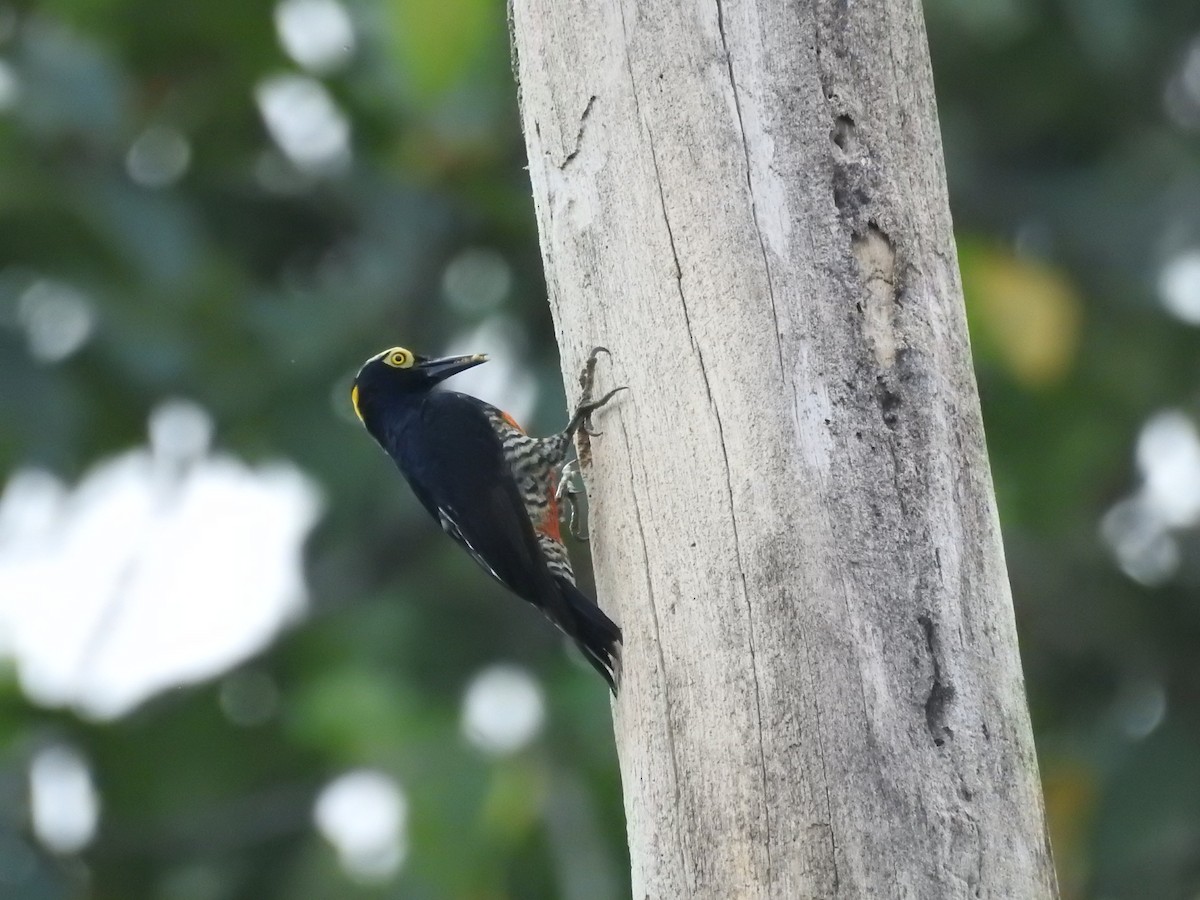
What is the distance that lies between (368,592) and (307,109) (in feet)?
9.95

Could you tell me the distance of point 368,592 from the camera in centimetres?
1088

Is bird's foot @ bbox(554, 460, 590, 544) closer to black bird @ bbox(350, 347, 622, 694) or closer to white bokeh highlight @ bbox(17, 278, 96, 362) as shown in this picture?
black bird @ bbox(350, 347, 622, 694)

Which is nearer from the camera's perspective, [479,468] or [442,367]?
[479,468]

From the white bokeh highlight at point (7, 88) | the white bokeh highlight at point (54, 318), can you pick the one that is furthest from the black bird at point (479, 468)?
the white bokeh highlight at point (54, 318)

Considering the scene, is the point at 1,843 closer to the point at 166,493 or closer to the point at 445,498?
the point at 166,493

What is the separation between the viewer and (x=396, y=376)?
552cm

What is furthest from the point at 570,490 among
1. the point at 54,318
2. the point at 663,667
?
the point at 54,318

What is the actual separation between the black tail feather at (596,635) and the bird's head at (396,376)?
1728mm

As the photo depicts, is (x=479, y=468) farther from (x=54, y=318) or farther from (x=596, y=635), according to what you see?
(x=54, y=318)

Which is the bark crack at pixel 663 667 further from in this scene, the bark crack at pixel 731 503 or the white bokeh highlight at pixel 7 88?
the white bokeh highlight at pixel 7 88

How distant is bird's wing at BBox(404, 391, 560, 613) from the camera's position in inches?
174

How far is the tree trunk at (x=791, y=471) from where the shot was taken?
302 centimetres

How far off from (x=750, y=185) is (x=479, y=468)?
1.67 meters

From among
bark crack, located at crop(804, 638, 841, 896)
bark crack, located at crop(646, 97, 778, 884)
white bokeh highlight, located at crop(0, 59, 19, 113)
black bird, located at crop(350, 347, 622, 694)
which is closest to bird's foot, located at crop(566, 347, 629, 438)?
black bird, located at crop(350, 347, 622, 694)
